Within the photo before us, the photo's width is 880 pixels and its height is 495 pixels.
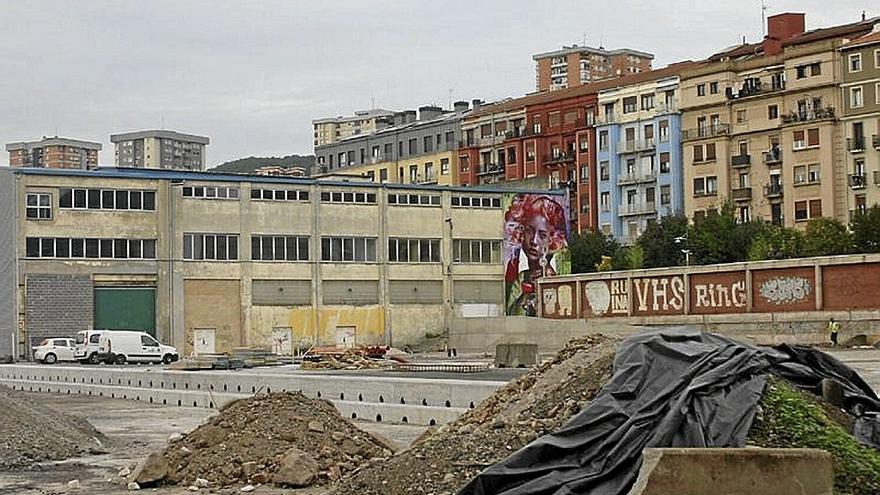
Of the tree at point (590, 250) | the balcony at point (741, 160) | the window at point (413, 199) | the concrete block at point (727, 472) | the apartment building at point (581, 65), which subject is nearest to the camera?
the concrete block at point (727, 472)

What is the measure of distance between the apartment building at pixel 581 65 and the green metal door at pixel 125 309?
255 feet

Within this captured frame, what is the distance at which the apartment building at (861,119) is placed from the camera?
3307 inches

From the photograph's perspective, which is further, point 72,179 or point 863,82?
point 863,82

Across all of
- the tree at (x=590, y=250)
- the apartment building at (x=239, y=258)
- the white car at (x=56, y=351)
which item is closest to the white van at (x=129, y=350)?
the white car at (x=56, y=351)

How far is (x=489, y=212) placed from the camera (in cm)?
8056

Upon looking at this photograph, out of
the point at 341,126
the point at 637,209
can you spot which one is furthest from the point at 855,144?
the point at 341,126

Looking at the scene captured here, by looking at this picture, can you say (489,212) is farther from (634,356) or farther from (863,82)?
(634,356)

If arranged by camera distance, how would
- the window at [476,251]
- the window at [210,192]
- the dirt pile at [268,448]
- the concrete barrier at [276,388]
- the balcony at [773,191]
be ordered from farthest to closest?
the balcony at [773,191]
the window at [476,251]
the window at [210,192]
the concrete barrier at [276,388]
the dirt pile at [268,448]

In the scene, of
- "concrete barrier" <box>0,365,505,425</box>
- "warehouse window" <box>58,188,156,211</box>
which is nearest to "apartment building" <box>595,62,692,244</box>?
"warehouse window" <box>58,188,156,211</box>

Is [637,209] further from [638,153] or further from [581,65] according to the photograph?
[581,65]

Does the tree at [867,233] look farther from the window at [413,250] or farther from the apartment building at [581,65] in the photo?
the apartment building at [581,65]

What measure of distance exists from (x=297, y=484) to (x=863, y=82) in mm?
76565

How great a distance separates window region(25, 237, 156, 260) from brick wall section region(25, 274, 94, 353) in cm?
123

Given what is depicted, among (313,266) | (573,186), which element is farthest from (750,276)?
(573,186)
